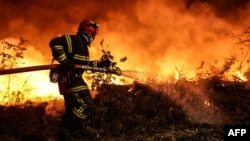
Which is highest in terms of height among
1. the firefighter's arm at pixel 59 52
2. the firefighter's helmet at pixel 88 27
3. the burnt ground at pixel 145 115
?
the firefighter's helmet at pixel 88 27

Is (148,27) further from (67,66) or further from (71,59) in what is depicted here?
(67,66)

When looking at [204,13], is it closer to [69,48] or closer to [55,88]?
[55,88]

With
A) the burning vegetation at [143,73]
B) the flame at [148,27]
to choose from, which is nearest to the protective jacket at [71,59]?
the burning vegetation at [143,73]

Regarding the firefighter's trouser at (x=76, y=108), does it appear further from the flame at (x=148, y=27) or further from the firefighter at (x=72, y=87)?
the flame at (x=148, y=27)

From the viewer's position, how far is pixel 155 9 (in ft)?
52.6

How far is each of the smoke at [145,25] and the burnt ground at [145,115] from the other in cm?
307

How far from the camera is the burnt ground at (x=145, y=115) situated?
934 centimetres

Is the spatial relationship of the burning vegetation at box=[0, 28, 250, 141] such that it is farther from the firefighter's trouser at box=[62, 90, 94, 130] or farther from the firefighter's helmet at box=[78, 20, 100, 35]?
the firefighter's trouser at box=[62, 90, 94, 130]

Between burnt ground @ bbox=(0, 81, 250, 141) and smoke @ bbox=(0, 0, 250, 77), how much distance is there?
3.07 m

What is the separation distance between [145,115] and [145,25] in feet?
21.2

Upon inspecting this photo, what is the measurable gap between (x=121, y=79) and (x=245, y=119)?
2956 mm

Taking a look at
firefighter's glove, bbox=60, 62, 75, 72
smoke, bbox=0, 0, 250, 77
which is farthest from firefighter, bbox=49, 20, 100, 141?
smoke, bbox=0, 0, 250, 77

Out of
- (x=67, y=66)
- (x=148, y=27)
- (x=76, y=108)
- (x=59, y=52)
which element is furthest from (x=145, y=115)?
(x=148, y=27)

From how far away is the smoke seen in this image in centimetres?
1480
